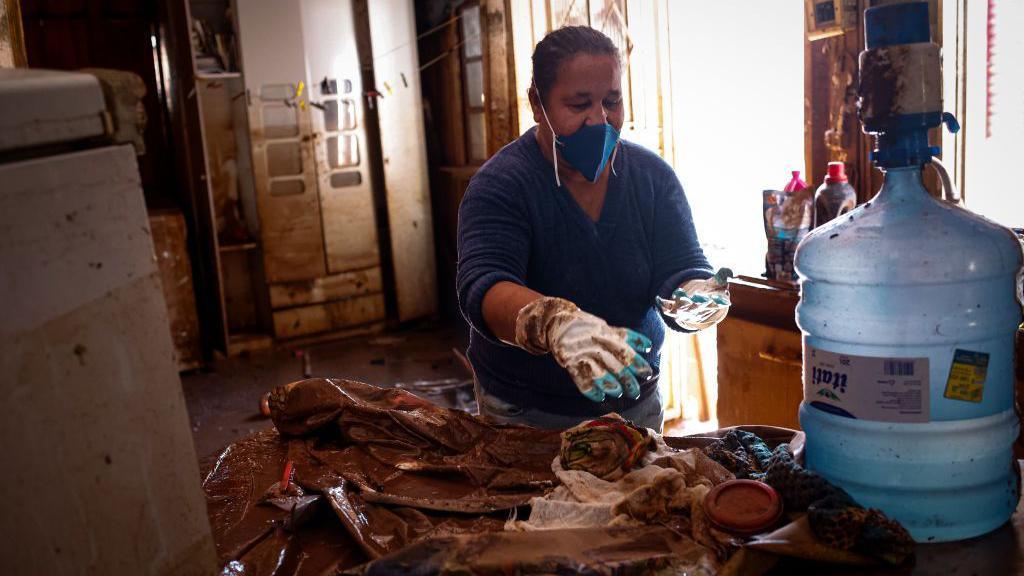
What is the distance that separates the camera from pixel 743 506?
1.26 meters

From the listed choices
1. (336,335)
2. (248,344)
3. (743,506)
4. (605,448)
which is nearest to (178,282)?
(248,344)

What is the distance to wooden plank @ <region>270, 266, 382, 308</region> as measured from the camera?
21.5 ft

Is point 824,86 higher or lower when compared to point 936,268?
higher

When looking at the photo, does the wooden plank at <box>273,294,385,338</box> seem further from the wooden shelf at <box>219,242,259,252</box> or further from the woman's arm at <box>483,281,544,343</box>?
the woman's arm at <box>483,281,544,343</box>

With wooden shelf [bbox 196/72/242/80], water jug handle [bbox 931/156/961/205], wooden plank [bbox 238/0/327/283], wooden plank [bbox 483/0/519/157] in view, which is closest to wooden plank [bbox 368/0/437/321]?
wooden plank [bbox 238/0/327/283]

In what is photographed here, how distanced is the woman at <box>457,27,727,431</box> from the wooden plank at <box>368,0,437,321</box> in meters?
4.41

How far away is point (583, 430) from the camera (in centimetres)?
150

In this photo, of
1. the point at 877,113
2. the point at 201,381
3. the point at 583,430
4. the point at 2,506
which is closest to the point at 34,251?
the point at 2,506

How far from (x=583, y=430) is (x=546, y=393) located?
0.65 meters

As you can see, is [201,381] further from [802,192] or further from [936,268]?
[936,268]

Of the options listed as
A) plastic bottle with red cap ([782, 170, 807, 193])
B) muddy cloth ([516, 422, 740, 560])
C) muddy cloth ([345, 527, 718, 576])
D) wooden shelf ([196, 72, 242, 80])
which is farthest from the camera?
wooden shelf ([196, 72, 242, 80])

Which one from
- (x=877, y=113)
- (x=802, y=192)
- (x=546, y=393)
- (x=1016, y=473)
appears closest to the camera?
(x=877, y=113)

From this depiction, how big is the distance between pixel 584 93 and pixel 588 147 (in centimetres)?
13

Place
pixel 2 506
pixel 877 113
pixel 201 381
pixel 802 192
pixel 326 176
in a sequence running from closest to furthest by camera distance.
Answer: pixel 2 506 → pixel 877 113 → pixel 802 192 → pixel 201 381 → pixel 326 176
